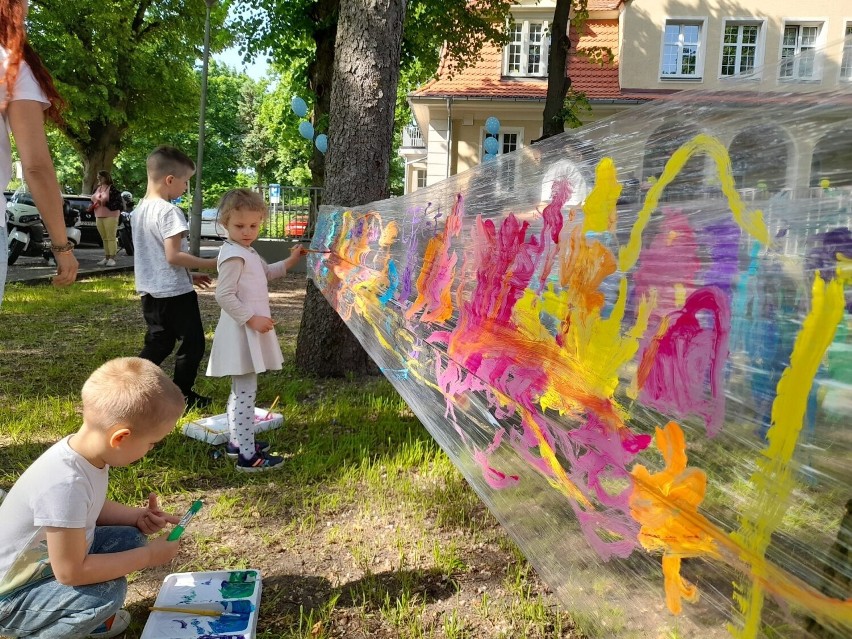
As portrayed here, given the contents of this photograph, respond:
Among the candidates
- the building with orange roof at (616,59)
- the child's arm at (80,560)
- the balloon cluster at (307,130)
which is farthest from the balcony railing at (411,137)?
the child's arm at (80,560)

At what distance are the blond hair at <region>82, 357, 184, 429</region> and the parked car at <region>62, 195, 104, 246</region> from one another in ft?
46.6

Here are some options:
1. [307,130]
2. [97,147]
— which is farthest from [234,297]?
[97,147]

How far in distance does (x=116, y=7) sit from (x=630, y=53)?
53.6ft

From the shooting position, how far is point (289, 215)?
13.5m

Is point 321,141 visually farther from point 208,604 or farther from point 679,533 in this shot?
point 679,533

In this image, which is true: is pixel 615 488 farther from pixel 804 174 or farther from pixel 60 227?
pixel 60 227

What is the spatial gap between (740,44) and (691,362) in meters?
19.9

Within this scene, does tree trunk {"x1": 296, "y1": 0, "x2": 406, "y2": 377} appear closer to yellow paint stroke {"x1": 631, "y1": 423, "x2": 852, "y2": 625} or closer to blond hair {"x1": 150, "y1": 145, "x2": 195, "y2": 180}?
blond hair {"x1": 150, "y1": 145, "x2": 195, "y2": 180}

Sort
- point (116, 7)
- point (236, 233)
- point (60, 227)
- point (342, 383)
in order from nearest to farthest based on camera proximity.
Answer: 1. point (60, 227)
2. point (236, 233)
3. point (342, 383)
4. point (116, 7)

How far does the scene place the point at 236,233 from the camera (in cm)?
303

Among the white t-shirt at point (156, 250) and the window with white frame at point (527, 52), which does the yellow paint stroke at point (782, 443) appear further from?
the window with white frame at point (527, 52)

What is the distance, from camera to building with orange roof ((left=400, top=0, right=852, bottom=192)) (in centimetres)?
1744

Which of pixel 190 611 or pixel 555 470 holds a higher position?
pixel 555 470

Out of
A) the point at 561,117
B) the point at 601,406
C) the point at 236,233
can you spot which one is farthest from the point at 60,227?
the point at 561,117
